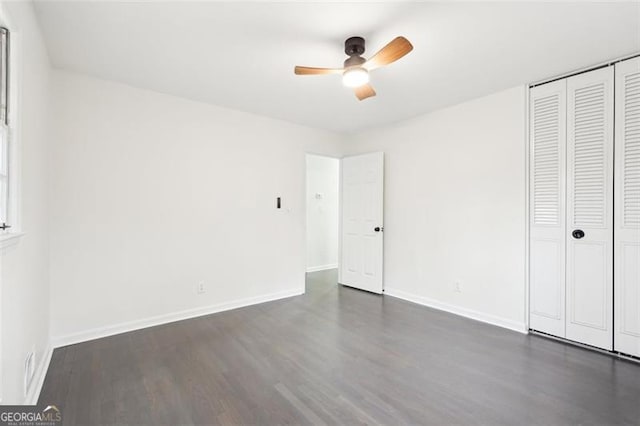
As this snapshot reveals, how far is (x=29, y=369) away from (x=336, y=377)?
199 cm

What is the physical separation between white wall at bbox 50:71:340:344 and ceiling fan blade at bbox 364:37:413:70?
7.42ft

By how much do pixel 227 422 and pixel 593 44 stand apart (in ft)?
12.4

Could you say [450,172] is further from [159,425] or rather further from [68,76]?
[68,76]

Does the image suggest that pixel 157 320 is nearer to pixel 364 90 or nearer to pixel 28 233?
pixel 28 233

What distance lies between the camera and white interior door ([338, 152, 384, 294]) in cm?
450

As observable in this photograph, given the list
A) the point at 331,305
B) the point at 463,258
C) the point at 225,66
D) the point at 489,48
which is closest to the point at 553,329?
the point at 463,258

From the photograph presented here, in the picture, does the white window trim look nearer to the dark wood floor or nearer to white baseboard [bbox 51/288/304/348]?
the dark wood floor

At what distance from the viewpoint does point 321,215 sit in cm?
651

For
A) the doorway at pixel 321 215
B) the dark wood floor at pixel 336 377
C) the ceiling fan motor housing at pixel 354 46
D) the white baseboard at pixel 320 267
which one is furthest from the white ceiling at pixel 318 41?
the white baseboard at pixel 320 267

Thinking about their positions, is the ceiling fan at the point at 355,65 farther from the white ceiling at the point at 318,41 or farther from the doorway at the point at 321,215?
the doorway at the point at 321,215

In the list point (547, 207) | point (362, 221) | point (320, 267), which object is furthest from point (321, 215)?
point (547, 207)

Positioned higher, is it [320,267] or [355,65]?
[355,65]

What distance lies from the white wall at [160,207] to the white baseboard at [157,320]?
0.01 metres

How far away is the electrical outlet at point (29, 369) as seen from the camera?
178cm
